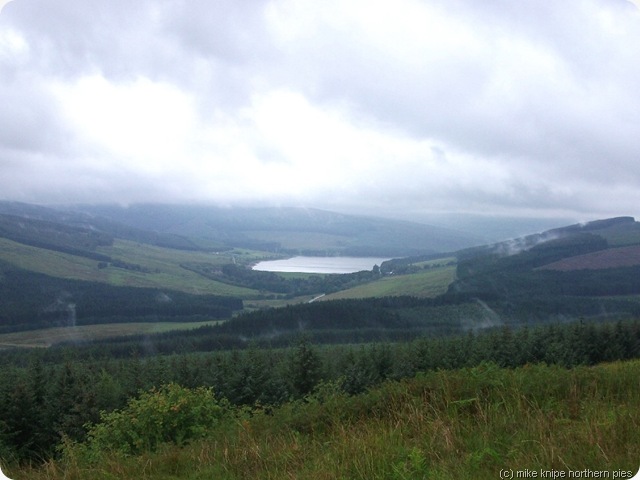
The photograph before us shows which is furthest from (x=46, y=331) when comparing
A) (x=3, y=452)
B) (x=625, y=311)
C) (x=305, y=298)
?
(x=625, y=311)

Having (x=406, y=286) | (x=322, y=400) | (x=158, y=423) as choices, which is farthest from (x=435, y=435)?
(x=406, y=286)

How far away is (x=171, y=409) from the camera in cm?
1155

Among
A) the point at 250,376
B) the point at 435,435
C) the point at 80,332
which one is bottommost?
the point at 80,332

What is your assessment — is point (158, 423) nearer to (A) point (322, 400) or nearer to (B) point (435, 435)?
(A) point (322, 400)

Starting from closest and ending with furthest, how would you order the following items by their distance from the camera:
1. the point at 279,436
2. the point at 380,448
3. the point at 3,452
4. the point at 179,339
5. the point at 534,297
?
the point at 380,448
the point at 279,436
the point at 3,452
the point at 179,339
the point at 534,297

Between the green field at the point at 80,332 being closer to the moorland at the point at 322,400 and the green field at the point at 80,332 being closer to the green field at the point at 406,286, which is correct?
the moorland at the point at 322,400

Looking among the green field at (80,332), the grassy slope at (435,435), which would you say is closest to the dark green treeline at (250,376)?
the grassy slope at (435,435)

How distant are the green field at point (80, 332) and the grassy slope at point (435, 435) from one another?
4532 inches

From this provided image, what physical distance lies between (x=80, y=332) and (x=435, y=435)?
129 m

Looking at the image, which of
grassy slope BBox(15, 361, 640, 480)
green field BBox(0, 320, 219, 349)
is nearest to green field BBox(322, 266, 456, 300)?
green field BBox(0, 320, 219, 349)

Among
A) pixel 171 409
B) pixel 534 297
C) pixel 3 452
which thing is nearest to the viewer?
pixel 171 409

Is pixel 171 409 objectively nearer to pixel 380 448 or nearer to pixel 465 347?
pixel 380 448

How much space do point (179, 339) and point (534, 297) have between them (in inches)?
4039

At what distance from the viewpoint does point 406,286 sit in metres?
175
